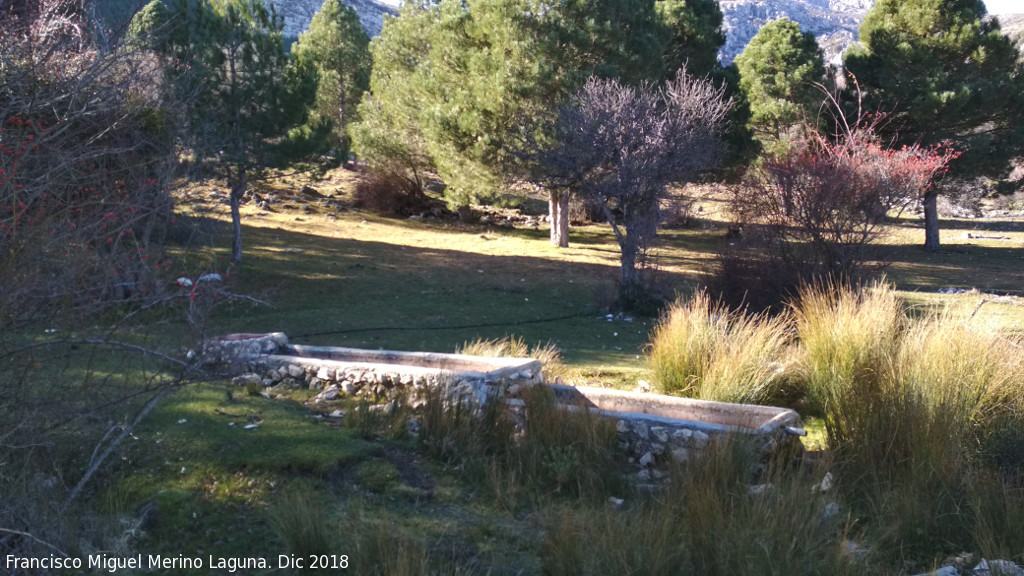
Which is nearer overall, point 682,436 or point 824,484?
point 824,484

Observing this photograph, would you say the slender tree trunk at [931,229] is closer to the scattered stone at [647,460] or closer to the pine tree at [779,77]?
the pine tree at [779,77]

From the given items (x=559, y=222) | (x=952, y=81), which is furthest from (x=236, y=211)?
(x=952, y=81)

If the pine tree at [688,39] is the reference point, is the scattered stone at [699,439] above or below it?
below

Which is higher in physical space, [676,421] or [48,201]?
[48,201]

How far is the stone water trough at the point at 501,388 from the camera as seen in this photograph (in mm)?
6316

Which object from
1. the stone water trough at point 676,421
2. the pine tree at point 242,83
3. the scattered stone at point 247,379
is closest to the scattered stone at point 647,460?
the stone water trough at point 676,421

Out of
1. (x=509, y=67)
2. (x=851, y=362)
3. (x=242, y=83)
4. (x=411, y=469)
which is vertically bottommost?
(x=411, y=469)

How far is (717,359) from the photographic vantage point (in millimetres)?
7859

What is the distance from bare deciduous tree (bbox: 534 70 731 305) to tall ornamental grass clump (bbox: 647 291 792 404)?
7551mm

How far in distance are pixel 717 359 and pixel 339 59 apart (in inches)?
1355

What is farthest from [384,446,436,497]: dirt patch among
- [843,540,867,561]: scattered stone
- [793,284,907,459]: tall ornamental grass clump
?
[793,284,907,459]: tall ornamental grass clump

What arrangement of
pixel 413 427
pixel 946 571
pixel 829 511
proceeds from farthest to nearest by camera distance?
pixel 413 427, pixel 829 511, pixel 946 571

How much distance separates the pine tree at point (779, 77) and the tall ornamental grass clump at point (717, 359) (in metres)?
22.6

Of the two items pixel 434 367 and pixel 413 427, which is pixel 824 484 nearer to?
pixel 413 427
